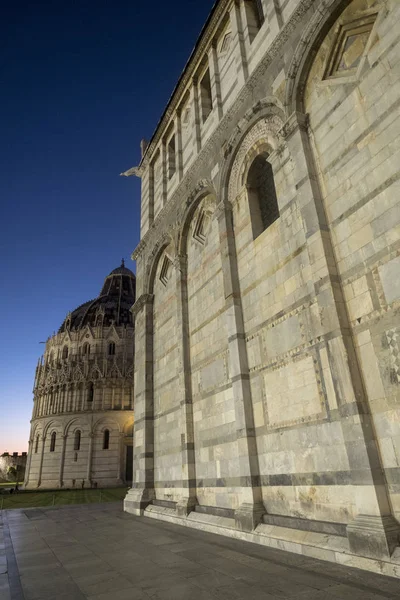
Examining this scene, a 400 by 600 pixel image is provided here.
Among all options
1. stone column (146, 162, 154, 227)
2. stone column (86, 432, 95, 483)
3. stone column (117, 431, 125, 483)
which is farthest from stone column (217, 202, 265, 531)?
stone column (86, 432, 95, 483)

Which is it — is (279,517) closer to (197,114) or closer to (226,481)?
(226,481)

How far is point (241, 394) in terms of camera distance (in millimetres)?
8500

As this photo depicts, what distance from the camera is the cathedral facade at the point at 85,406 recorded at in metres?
46.3

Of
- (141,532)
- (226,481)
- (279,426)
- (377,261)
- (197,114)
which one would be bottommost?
(141,532)

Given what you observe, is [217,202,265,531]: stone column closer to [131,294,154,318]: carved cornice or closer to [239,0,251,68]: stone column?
[239,0,251,68]: stone column

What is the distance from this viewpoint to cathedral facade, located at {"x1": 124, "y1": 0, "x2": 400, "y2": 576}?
18.8ft

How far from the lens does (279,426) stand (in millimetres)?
7547

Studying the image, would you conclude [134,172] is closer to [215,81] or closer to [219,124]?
[215,81]

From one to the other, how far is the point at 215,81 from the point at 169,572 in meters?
13.1

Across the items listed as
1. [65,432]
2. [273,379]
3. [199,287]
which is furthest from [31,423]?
[273,379]

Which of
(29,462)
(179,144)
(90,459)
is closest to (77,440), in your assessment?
(90,459)

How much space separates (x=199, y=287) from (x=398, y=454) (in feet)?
25.9

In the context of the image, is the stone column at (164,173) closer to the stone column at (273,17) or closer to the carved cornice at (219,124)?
the carved cornice at (219,124)

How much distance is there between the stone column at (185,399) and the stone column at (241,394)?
2506mm
